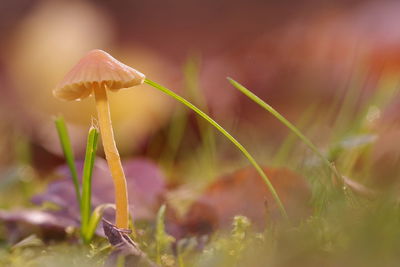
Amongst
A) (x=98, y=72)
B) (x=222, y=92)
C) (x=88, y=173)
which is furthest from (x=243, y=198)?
(x=222, y=92)

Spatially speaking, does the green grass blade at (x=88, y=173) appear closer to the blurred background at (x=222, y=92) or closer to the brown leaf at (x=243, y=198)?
the brown leaf at (x=243, y=198)

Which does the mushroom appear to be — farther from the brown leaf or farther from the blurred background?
the blurred background

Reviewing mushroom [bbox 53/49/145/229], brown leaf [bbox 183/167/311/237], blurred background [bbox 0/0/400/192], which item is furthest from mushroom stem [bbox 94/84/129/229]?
blurred background [bbox 0/0/400/192]

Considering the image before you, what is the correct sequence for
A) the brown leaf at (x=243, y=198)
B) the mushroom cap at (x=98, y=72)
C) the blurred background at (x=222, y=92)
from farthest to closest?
1. the blurred background at (x=222, y=92)
2. the brown leaf at (x=243, y=198)
3. the mushroom cap at (x=98, y=72)

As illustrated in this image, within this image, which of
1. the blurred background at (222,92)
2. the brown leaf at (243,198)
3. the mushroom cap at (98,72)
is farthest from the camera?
the blurred background at (222,92)

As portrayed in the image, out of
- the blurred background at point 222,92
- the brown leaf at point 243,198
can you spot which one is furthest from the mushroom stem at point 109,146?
the blurred background at point 222,92

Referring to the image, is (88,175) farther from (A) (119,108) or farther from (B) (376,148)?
(A) (119,108)
